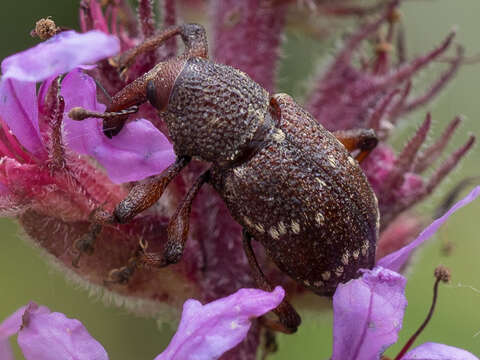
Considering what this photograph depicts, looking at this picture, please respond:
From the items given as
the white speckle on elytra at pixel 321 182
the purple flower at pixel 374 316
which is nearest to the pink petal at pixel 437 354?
the purple flower at pixel 374 316

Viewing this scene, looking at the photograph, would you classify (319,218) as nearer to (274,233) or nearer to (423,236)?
(274,233)

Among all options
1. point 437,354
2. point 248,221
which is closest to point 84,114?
point 248,221

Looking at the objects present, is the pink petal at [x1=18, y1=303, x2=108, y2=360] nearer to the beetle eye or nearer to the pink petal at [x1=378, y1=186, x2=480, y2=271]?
the beetle eye

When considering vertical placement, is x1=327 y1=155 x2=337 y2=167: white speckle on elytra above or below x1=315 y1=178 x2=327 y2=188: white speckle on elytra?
above

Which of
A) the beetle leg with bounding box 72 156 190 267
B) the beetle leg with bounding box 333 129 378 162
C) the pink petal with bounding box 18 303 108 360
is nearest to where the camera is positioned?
the pink petal with bounding box 18 303 108 360

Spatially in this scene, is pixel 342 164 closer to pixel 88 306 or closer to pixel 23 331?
pixel 23 331

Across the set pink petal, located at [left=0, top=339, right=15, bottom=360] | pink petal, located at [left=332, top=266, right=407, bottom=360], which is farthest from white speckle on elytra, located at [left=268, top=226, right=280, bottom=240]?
pink petal, located at [left=0, top=339, right=15, bottom=360]
